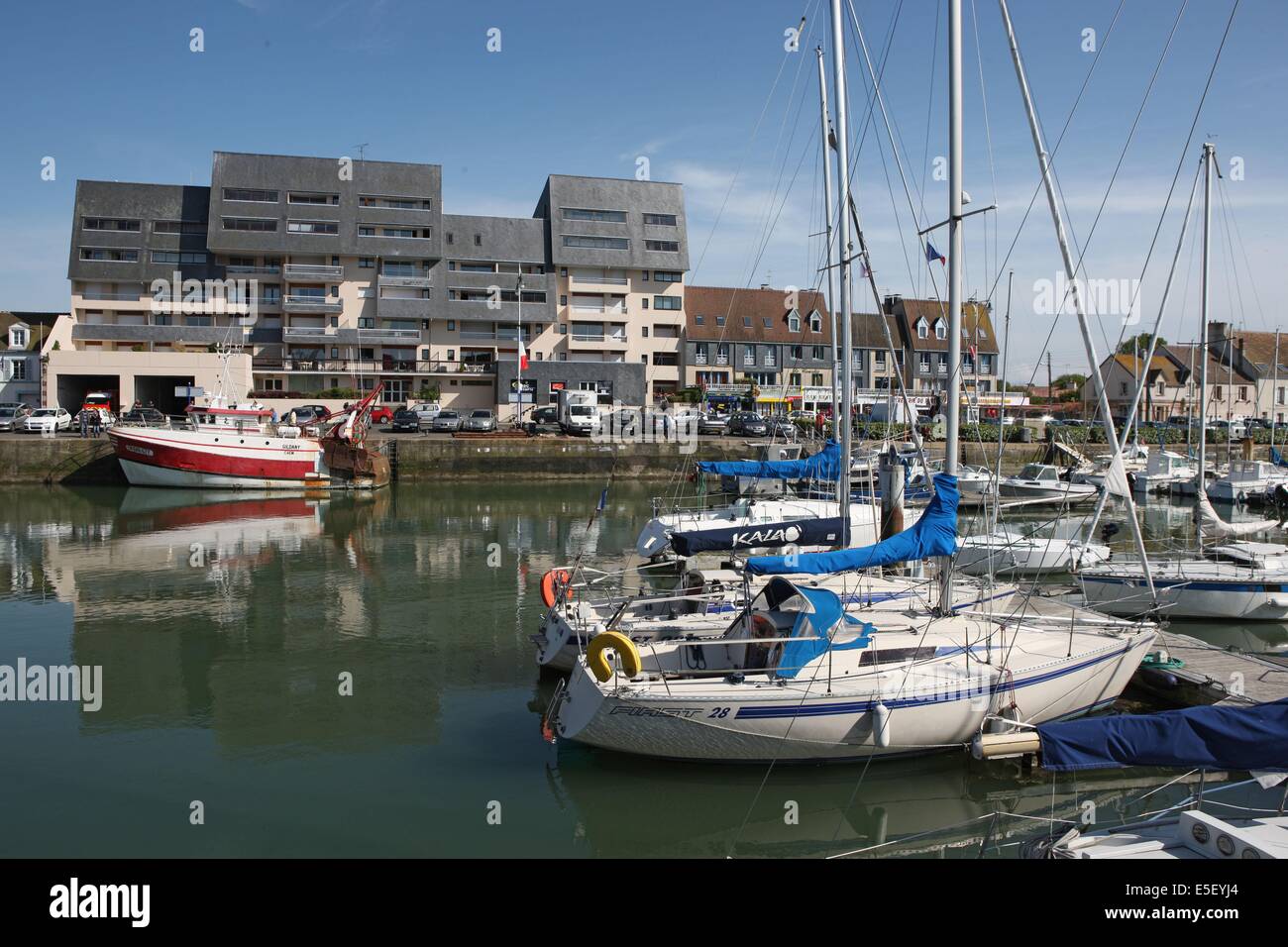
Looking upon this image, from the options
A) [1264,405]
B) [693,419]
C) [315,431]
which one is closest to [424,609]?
[315,431]

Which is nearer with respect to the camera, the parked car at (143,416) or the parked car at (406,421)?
the parked car at (143,416)

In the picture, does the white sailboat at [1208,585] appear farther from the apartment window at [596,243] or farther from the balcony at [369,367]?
the apartment window at [596,243]

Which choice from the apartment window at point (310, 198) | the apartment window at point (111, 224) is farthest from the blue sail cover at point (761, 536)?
the apartment window at point (111, 224)

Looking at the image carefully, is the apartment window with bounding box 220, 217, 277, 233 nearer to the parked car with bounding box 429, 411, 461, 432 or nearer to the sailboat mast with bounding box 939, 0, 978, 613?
the parked car with bounding box 429, 411, 461, 432

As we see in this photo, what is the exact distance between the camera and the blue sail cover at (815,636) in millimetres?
12516

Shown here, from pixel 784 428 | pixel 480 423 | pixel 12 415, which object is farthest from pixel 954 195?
pixel 12 415

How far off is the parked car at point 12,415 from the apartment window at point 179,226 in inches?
745

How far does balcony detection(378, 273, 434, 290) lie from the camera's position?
2586 inches

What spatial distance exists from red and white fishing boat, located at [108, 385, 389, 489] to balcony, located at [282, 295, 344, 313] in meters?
22.0

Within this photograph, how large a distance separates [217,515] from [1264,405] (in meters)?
80.2

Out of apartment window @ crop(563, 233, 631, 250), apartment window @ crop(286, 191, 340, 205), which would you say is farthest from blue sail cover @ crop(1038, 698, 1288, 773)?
apartment window @ crop(286, 191, 340, 205)

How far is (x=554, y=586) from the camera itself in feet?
54.8

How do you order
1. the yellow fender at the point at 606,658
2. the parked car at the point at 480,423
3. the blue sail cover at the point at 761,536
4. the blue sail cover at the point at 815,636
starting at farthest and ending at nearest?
the parked car at the point at 480,423 < the blue sail cover at the point at 761,536 < the blue sail cover at the point at 815,636 < the yellow fender at the point at 606,658

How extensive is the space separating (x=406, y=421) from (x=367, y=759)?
1593 inches
